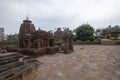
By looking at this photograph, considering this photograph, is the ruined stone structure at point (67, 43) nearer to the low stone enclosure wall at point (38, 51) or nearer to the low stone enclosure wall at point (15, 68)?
the low stone enclosure wall at point (38, 51)

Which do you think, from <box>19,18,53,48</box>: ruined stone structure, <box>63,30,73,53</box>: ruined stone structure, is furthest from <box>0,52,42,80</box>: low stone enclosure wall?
<box>63,30,73,53</box>: ruined stone structure

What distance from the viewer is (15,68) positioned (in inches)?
89.3

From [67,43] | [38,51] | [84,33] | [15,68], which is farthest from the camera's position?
[84,33]

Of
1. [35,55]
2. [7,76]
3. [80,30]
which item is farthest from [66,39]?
[80,30]

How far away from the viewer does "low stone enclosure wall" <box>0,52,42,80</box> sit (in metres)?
2.07

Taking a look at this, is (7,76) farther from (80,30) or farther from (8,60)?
(80,30)

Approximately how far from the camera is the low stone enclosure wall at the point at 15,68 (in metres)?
2.07

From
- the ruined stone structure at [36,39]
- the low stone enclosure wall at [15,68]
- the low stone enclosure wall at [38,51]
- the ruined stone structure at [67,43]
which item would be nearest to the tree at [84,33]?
the ruined stone structure at [67,43]

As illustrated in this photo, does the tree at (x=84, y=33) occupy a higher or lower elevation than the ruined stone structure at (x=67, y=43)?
higher

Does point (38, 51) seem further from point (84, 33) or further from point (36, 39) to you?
point (84, 33)

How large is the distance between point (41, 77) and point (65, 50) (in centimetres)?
541

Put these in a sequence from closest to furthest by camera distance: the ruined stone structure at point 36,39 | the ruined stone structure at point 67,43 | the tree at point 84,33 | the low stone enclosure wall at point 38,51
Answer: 1. the low stone enclosure wall at point 38,51
2. the ruined stone structure at point 36,39
3. the ruined stone structure at point 67,43
4. the tree at point 84,33

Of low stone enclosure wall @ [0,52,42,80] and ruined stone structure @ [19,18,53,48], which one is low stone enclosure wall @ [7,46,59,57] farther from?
low stone enclosure wall @ [0,52,42,80]

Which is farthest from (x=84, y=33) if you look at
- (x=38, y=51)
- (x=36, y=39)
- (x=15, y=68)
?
(x=15, y=68)
